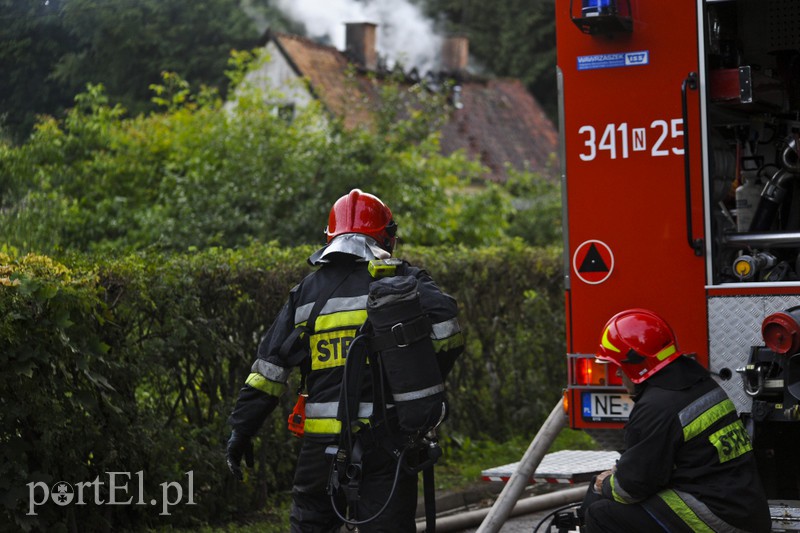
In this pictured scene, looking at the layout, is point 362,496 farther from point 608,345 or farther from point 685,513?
point 685,513

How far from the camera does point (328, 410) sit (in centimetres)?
530

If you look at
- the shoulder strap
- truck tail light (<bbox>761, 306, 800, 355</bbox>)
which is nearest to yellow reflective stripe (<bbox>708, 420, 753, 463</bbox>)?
truck tail light (<bbox>761, 306, 800, 355</bbox>)

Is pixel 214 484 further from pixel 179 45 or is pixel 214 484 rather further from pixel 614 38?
pixel 179 45

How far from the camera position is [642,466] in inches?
187

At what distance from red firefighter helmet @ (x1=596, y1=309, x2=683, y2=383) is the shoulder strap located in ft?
3.85

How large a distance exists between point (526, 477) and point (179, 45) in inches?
538

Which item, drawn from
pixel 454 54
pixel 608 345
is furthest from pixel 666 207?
pixel 454 54

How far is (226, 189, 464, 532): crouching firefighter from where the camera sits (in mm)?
5160

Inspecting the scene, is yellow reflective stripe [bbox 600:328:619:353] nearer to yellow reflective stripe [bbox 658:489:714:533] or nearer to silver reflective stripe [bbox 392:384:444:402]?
yellow reflective stripe [bbox 658:489:714:533]

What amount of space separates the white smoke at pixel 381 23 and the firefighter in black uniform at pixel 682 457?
36812 mm

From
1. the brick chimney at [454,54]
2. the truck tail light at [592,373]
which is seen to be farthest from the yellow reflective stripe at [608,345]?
the brick chimney at [454,54]

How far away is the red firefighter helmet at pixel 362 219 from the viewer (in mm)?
5543

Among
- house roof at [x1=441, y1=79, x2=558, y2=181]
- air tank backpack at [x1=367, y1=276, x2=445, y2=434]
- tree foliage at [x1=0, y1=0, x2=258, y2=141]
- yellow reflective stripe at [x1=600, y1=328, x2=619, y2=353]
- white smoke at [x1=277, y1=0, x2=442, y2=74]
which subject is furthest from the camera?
white smoke at [x1=277, y1=0, x2=442, y2=74]

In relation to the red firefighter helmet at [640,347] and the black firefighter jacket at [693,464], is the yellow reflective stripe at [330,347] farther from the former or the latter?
the black firefighter jacket at [693,464]
